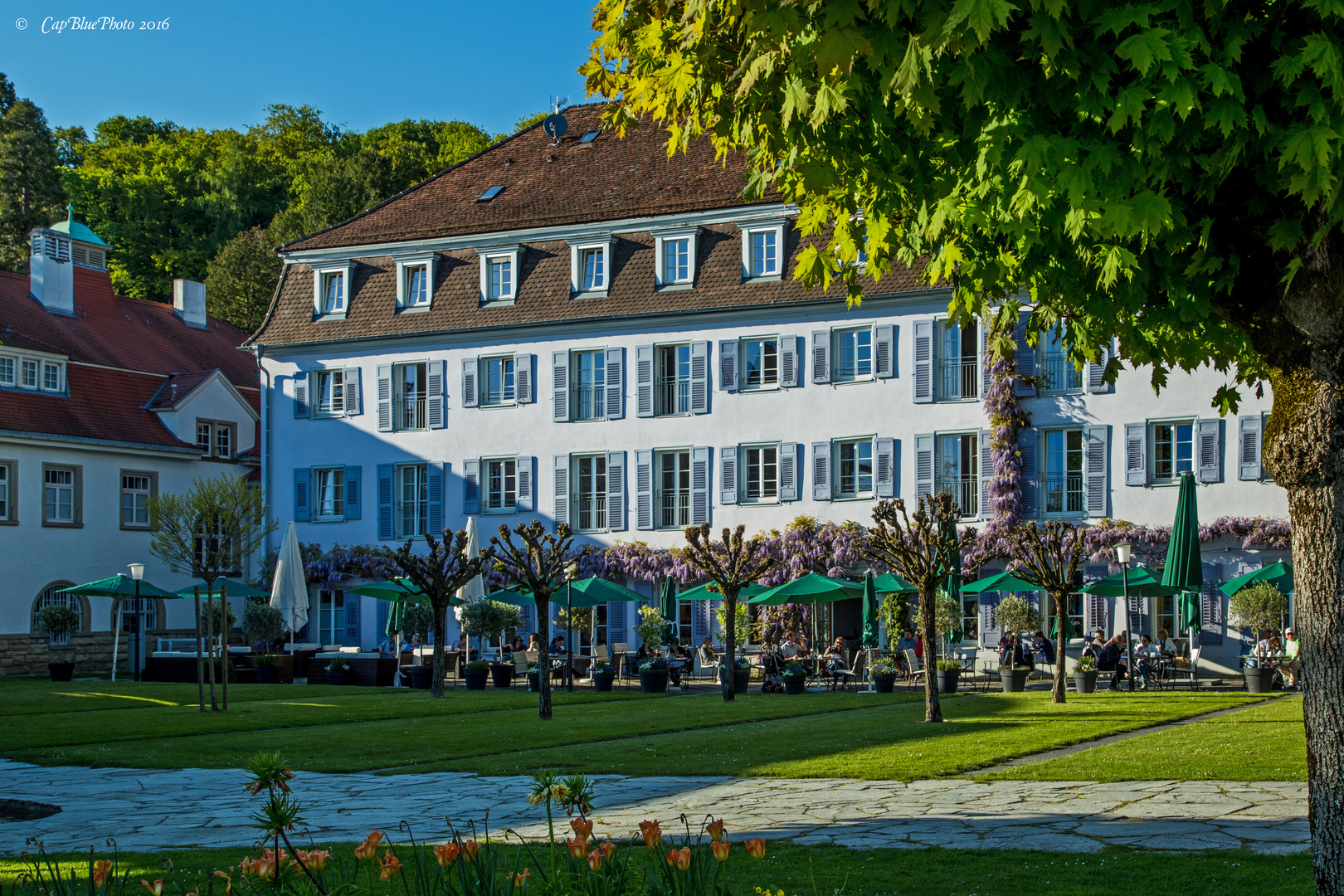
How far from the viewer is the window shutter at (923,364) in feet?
112

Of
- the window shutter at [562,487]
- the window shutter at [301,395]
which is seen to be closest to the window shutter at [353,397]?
the window shutter at [301,395]

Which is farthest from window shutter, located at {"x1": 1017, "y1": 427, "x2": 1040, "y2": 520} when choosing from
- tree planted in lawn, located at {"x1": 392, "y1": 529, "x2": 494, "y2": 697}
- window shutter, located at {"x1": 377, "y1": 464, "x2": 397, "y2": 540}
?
window shutter, located at {"x1": 377, "y1": 464, "x2": 397, "y2": 540}

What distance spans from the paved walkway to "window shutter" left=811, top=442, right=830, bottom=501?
22.8 metres

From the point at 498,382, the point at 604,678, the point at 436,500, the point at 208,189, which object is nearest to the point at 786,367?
the point at 498,382

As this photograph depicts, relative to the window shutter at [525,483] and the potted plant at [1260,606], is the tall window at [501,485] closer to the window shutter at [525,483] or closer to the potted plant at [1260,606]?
the window shutter at [525,483]

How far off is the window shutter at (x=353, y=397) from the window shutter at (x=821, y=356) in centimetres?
1331

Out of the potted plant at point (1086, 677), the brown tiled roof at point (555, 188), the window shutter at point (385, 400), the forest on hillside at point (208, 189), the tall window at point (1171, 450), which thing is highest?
the forest on hillside at point (208, 189)

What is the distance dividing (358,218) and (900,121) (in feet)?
124

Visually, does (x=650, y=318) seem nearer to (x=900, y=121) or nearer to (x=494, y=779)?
(x=494, y=779)

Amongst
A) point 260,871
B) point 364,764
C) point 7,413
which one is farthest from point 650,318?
point 260,871

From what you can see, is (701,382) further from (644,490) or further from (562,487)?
(562,487)

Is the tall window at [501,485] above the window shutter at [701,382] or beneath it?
beneath

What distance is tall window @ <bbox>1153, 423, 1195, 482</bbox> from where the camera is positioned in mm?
32469

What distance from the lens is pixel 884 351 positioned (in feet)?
113
